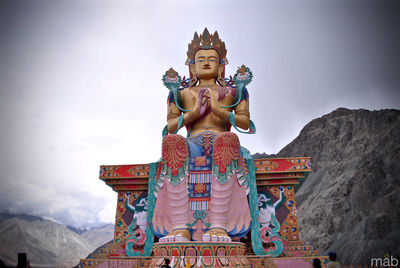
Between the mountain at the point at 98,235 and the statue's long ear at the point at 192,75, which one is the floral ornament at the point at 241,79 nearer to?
the statue's long ear at the point at 192,75

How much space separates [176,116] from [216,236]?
2.77 meters

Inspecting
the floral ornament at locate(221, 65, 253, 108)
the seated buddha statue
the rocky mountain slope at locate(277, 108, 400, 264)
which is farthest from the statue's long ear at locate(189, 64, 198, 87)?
the rocky mountain slope at locate(277, 108, 400, 264)

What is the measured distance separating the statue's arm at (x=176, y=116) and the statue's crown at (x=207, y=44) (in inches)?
47.9

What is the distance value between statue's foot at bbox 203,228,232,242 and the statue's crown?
3823 millimetres

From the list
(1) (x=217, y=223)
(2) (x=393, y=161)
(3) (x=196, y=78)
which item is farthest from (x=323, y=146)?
(1) (x=217, y=223)

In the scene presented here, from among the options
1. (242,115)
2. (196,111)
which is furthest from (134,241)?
(242,115)

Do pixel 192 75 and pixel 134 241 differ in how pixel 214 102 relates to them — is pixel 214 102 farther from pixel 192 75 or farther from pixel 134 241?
pixel 134 241

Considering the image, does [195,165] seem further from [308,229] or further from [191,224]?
[308,229]

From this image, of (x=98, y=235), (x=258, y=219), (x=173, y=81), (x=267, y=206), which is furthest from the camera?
(x=98, y=235)

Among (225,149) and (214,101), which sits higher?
(214,101)

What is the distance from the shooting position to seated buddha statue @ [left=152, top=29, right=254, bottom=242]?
5.11 meters

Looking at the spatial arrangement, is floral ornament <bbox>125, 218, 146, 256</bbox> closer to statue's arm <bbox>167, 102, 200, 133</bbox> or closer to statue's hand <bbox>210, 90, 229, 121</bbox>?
statue's arm <bbox>167, 102, 200, 133</bbox>

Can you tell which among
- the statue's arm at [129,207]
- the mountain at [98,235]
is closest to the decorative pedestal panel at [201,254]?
the statue's arm at [129,207]

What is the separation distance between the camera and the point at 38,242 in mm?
9227
